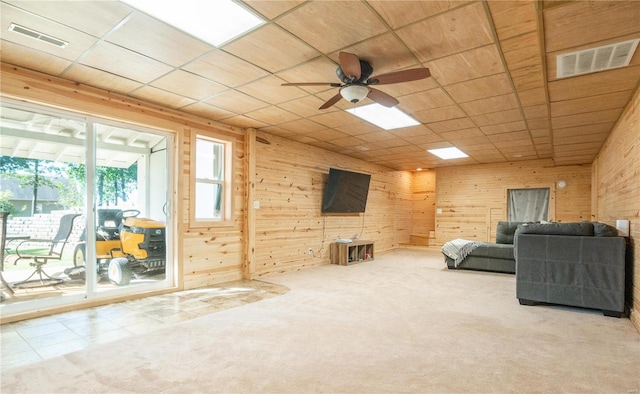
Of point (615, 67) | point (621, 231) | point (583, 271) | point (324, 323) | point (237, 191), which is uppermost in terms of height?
point (615, 67)

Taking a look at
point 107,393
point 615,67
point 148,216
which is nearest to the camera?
point 107,393

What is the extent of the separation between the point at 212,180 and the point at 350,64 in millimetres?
2975

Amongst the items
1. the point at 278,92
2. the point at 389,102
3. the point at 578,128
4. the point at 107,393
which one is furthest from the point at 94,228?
the point at 578,128

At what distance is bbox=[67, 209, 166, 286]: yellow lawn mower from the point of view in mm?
4043

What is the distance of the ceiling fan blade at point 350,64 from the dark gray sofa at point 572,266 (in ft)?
8.85

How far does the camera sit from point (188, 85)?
11.1 ft

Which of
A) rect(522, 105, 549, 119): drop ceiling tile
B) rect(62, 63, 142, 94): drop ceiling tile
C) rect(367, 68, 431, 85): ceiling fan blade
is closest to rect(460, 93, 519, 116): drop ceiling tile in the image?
rect(522, 105, 549, 119): drop ceiling tile

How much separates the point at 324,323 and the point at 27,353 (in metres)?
2.25

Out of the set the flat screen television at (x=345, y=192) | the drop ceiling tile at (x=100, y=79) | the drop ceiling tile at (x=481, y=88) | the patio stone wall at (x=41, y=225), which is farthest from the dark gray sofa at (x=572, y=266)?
the patio stone wall at (x=41, y=225)

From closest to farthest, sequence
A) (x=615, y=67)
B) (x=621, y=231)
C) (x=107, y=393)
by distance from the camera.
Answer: (x=107, y=393)
(x=615, y=67)
(x=621, y=231)

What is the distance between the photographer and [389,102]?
3145 millimetres

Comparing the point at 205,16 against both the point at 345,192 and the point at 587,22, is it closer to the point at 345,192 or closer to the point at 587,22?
the point at 587,22

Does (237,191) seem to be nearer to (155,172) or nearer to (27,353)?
(155,172)

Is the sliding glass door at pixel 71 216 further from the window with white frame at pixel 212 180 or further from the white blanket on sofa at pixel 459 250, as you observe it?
the white blanket on sofa at pixel 459 250
